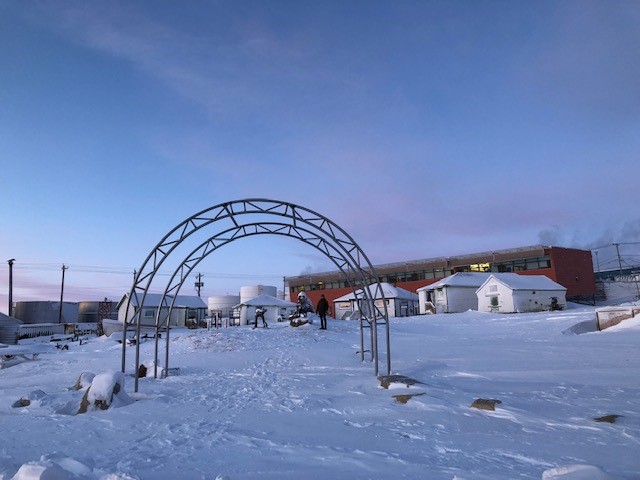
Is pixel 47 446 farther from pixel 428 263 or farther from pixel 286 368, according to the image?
pixel 428 263

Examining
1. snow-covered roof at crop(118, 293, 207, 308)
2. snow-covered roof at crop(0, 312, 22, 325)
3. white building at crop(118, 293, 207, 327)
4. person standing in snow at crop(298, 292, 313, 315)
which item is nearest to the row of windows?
person standing in snow at crop(298, 292, 313, 315)

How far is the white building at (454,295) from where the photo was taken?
4478cm

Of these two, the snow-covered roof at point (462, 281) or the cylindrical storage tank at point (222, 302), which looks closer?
A: the snow-covered roof at point (462, 281)

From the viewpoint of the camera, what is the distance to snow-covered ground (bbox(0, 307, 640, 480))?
4879 millimetres

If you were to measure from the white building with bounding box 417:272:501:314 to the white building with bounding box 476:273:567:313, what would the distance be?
2180mm

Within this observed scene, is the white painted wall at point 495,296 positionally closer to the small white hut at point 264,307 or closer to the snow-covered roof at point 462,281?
the snow-covered roof at point 462,281

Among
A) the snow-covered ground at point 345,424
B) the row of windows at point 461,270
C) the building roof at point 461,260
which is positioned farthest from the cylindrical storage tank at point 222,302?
the snow-covered ground at point 345,424

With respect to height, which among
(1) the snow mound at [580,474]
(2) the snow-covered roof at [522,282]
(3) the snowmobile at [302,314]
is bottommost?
(1) the snow mound at [580,474]

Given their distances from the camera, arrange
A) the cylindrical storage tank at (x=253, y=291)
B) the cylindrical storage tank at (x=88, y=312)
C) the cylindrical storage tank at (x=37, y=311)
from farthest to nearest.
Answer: the cylindrical storage tank at (x=88, y=312), the cylindrical storage tank at (x=37, y=311), the cylindrical storage tank at (x=253, y=291)

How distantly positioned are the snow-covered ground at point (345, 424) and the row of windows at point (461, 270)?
38383 millimetres

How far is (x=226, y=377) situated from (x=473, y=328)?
67.8ft

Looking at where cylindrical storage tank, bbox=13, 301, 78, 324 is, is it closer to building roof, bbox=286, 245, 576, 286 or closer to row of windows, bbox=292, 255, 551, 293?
row of windows, bbox=292, 255, 551, 293

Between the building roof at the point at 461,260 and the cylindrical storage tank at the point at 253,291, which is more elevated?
the building roof at the point at 461,260

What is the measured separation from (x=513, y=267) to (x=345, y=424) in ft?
186
